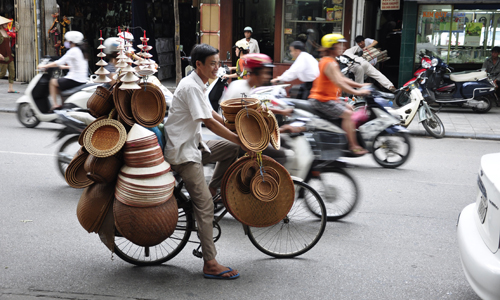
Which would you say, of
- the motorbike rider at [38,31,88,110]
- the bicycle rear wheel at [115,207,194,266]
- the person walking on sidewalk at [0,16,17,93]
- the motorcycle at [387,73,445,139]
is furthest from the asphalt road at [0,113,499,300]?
the person walking on sidewalk at [0,16,17,93]

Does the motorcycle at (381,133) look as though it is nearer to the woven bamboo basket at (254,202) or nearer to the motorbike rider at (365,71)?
the woven bamboo basket at (254,202)

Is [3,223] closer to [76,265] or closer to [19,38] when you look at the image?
[76,265]

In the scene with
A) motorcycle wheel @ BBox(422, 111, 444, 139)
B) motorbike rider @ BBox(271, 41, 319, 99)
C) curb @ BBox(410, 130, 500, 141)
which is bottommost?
curb @ BBox(410, 130, 500, 141)

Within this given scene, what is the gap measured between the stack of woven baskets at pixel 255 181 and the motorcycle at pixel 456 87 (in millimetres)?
8963

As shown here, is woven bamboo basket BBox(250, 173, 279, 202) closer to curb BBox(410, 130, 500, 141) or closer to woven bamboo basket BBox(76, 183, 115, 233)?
woven bamboo basket BBox(76, 183, 115, 233)

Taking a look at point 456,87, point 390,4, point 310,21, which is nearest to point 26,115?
point 310,21

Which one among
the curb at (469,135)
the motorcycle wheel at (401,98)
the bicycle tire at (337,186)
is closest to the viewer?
the bicycle tire at (337,186)

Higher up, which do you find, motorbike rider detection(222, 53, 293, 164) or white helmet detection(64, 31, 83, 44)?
white helmet detection(64, 31, 83, 44)

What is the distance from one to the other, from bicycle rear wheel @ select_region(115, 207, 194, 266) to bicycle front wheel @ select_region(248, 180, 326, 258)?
543 mm

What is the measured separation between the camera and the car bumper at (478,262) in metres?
2.96

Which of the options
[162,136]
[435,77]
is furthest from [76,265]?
[435,77]

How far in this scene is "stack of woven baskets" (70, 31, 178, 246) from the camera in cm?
369

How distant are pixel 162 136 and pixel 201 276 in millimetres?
1131

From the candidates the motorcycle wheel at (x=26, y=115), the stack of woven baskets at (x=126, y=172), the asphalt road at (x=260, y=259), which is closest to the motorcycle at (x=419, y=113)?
the asphalt road at (x=260, y=259)
